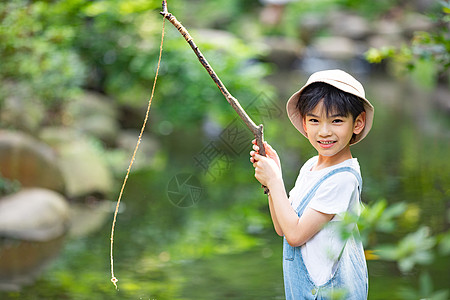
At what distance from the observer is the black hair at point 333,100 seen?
5.96 ft

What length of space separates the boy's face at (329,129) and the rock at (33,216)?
393 cm

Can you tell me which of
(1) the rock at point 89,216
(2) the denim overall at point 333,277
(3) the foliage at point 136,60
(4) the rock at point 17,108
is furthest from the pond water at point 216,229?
(2) the denim overall at point 333,277

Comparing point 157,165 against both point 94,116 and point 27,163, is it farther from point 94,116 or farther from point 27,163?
point 27,163

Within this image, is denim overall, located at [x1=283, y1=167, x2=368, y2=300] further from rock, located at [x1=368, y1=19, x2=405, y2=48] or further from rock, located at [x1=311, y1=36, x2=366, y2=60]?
rock, located at [x1=311, y1=36, x2=366, y2=60]

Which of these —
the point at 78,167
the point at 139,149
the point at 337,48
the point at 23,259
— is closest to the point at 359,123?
the point at 23,259

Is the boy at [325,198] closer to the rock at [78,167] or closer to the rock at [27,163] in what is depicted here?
the rock at [27,163]

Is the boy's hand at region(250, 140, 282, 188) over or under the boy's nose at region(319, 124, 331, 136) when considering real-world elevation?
under

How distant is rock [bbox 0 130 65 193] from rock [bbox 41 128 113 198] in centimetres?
17

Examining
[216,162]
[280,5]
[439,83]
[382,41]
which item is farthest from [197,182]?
[280,5]

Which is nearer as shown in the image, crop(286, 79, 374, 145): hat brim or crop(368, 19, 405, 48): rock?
crop(286, 79, 374, 145): hat brim

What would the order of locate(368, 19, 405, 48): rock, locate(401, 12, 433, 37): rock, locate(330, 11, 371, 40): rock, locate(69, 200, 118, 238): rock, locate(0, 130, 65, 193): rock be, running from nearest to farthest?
locate(69, 200, 118, 238): rock → locate(0, 130, 65, 193): rock → locate(401, 12, 433, 37): rock → locate(368, 19, 405, 48): rock → locate(330, 11, 371, 40): rock

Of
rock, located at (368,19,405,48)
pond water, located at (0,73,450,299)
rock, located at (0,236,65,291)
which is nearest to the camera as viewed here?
pond water, located at (0,73,450,299)

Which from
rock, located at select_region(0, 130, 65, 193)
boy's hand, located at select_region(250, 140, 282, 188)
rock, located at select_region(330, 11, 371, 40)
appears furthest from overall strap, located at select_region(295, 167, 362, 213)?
rock, located at select_region(330, 11, 371, 40)

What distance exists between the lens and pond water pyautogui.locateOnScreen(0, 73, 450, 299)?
426cm
